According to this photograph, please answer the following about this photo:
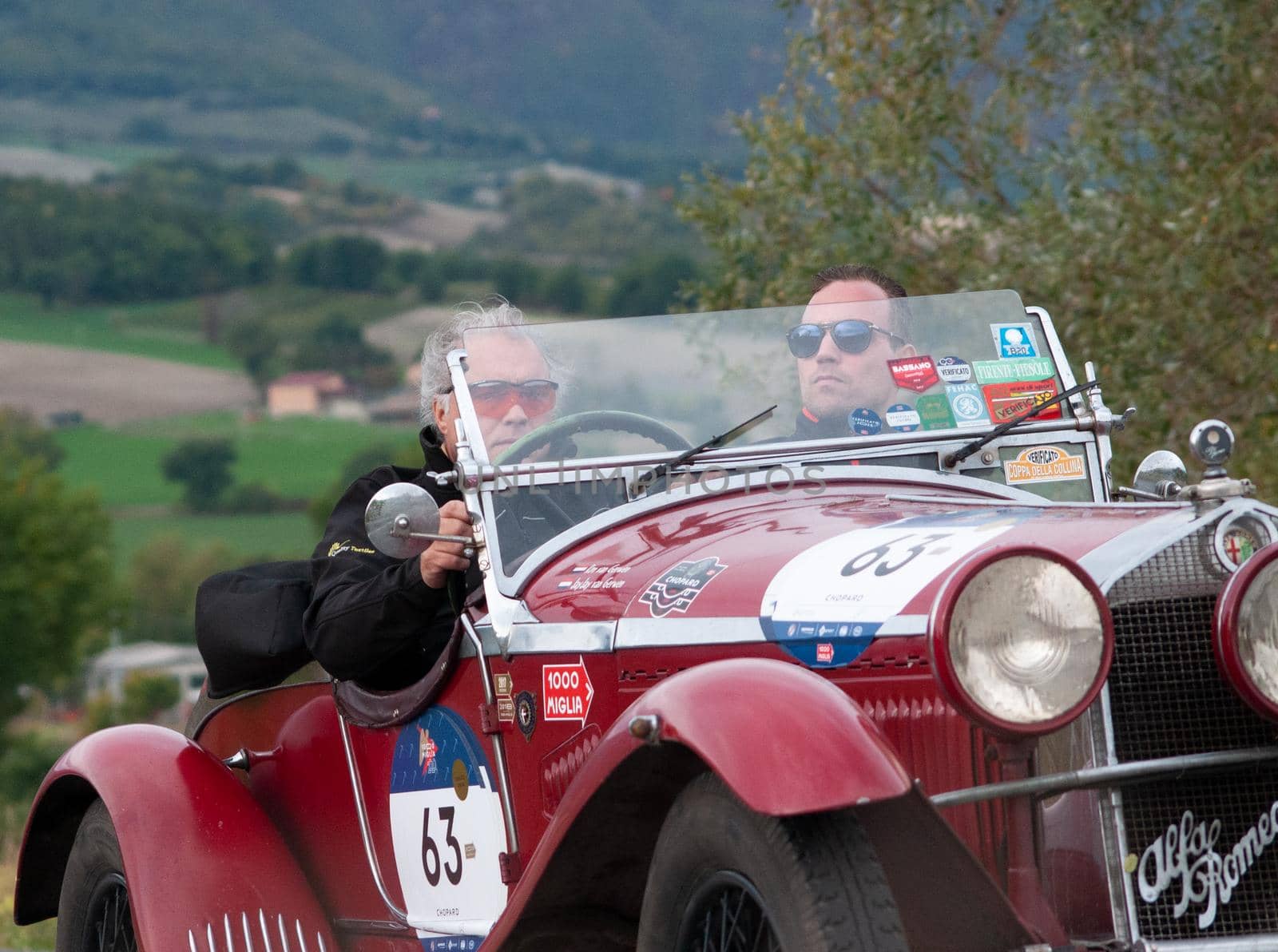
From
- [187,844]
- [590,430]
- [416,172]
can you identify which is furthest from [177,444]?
[590,430]

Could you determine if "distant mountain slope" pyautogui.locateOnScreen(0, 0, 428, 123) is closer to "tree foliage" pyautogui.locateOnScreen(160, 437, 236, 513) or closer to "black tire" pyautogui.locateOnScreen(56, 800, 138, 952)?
"tree foliage" pyautogui.locateOnScreen(160, 437, 236, 513)

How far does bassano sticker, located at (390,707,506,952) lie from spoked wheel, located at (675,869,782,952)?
3.20 ft

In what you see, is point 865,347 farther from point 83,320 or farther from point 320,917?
point 83,320

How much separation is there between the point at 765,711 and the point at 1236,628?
85 centimetres

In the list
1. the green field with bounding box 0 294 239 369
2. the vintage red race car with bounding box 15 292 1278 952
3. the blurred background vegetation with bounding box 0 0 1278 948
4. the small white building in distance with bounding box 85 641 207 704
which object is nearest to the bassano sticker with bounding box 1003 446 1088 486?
the vintage red race car with bounding box 15 292 1278 952

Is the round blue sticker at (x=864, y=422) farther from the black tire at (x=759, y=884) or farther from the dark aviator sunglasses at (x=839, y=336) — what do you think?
the black tire at (x=759, y=884)

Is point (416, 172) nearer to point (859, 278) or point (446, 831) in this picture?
point (859, 278)

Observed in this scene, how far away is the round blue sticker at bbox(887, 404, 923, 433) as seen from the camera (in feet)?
14.5

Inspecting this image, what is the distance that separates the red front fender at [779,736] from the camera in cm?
285

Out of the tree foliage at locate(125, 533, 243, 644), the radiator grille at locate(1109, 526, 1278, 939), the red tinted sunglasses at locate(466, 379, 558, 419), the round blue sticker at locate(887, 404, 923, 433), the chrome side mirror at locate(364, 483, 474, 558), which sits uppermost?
the red tinted sunglasses at locate(466, 379, 558, 419)

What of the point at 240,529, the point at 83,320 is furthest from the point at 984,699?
the point at 83,320

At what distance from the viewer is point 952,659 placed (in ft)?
9.68

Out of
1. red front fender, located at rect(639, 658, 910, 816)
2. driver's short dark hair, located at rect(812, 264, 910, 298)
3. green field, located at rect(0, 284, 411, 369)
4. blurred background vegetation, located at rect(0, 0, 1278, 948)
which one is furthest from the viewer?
green field, located at rect(0, 284, 411, 369)

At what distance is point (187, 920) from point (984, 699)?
Answer: 241 cm
